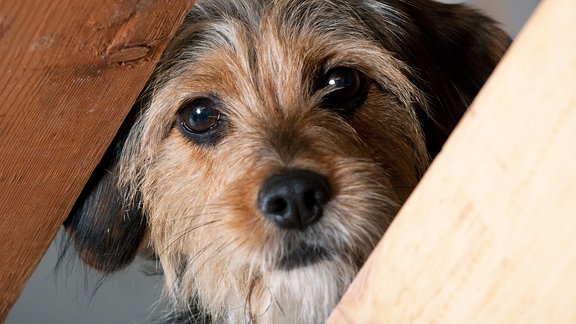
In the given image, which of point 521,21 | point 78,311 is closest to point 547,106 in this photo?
point 78,311

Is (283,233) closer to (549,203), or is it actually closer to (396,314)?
(396,314)

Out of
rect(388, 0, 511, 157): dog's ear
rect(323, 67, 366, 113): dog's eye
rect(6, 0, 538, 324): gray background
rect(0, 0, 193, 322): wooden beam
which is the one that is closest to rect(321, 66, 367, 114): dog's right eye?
rect(323, 67, 366, 113): dog's eye

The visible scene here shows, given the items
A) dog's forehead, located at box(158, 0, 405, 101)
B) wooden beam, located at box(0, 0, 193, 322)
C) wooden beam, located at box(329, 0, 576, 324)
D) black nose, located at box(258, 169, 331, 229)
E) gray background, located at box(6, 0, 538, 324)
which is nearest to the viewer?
wooden beam, located at box(329, 0, 576, 324)

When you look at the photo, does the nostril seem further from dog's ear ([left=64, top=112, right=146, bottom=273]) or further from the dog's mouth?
dog's ear ([left=64, top=112, right=146, bottom=273])

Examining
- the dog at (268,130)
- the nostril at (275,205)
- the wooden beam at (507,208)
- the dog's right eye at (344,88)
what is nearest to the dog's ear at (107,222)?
the dog at (268,130)

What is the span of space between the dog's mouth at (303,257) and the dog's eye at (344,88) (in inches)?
15.8

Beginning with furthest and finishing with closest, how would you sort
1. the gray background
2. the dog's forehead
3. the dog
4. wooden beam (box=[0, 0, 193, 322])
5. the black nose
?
the gray background → the dog's forehead → the dog → the black nose → wooden beam (box=[0, 0, 193, 322])

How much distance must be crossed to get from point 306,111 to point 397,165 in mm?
220

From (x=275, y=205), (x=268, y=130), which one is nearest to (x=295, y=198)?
(x=275, y=205)

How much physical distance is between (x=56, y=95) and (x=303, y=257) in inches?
20.4

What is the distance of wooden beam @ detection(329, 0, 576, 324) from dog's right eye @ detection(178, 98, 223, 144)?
0.87 m

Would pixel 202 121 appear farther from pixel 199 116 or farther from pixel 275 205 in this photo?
pixel 275 205

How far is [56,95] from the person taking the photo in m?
1.01

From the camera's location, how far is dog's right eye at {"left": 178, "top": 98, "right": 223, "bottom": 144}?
1624mm
